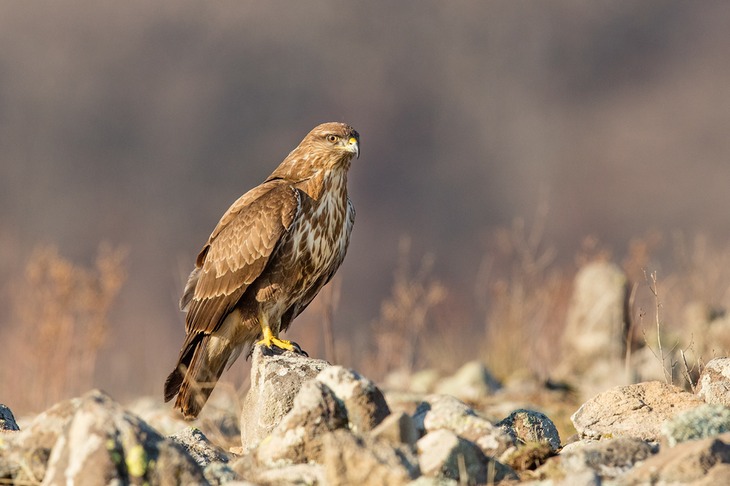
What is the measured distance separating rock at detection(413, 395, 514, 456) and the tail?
289cm

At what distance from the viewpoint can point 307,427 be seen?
437 centimetres

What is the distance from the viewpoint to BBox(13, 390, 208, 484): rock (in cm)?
395

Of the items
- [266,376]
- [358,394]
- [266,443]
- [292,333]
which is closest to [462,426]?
[358,394]

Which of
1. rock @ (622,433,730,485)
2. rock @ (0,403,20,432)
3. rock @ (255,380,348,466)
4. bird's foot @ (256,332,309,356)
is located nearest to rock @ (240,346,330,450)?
bird's foot @ (256,332,309,356)

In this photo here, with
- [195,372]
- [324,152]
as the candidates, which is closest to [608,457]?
[324,152]

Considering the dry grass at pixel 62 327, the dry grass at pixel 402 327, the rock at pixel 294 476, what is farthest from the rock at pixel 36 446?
the dry grass at pixel 402 327

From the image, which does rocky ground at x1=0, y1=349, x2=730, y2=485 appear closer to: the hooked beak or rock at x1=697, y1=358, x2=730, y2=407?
rock at x1=697, y1=358, x2=730, y2=407

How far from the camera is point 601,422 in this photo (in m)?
5.40

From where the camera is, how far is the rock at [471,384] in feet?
36.3

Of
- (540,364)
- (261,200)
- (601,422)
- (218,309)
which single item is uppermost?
(540,364)

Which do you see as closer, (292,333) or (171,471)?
(171,471)

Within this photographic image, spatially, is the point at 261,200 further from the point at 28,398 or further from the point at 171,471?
the point at 28,398

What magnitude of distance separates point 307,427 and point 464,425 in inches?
23.3

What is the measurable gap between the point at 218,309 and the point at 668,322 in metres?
6.12
